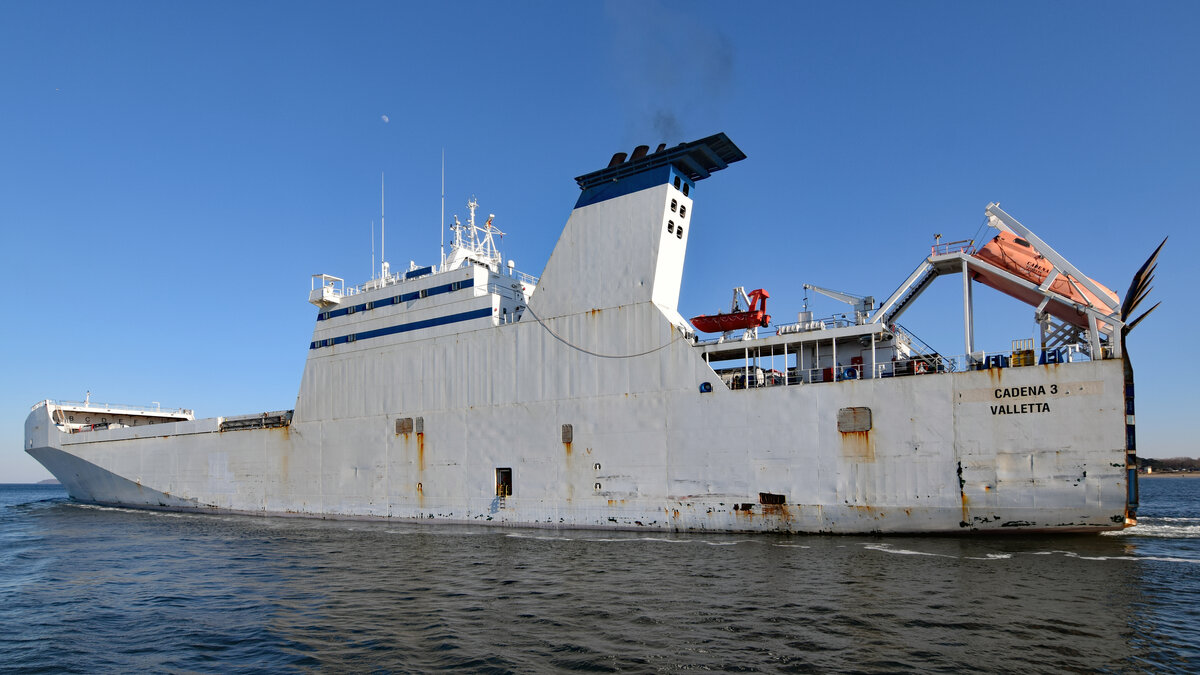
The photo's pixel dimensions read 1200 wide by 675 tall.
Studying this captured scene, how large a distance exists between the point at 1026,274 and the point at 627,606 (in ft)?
52.4

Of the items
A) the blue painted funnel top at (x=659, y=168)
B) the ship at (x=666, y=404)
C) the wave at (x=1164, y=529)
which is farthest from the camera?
the blue painted funnel top at (x=659, y=168)

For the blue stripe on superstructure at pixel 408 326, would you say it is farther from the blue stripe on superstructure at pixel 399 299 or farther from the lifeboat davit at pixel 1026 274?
the lifeboat davit at pixel 1026 274

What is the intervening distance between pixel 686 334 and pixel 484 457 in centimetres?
938

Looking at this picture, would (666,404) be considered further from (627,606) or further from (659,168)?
(627,606)

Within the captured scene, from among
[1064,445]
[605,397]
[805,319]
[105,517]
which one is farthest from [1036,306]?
[105,517]

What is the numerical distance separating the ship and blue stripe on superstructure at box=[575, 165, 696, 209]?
0.27 ft

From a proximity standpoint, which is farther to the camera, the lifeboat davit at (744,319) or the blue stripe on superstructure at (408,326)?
the blue stripe on superstructure at (408,326)

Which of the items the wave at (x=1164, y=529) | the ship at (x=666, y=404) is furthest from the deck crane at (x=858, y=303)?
the wave at (x=1164, y=529)

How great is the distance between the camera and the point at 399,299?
3080cm

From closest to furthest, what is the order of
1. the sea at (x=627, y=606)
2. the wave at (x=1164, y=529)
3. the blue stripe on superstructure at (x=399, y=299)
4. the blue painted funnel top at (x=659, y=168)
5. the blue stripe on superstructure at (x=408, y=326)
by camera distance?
1. the sea at (x=627, y=606)
2. the wave at (x=1164, y=529)
3. the blue painted funnel top at (x=659, y=168)
4. the blue stripe on superstructure at (x=408, y=326)
5. the blue stripe on superstructure at (x=399, y=299)

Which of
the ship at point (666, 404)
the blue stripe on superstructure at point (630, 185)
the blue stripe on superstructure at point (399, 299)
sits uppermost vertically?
the blue stripe on superstructure at point (630, 185)

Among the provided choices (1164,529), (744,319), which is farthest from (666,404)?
(1164,529)

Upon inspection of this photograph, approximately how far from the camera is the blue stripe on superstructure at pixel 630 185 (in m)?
24.1

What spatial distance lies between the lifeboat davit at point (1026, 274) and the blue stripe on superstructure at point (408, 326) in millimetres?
17762
